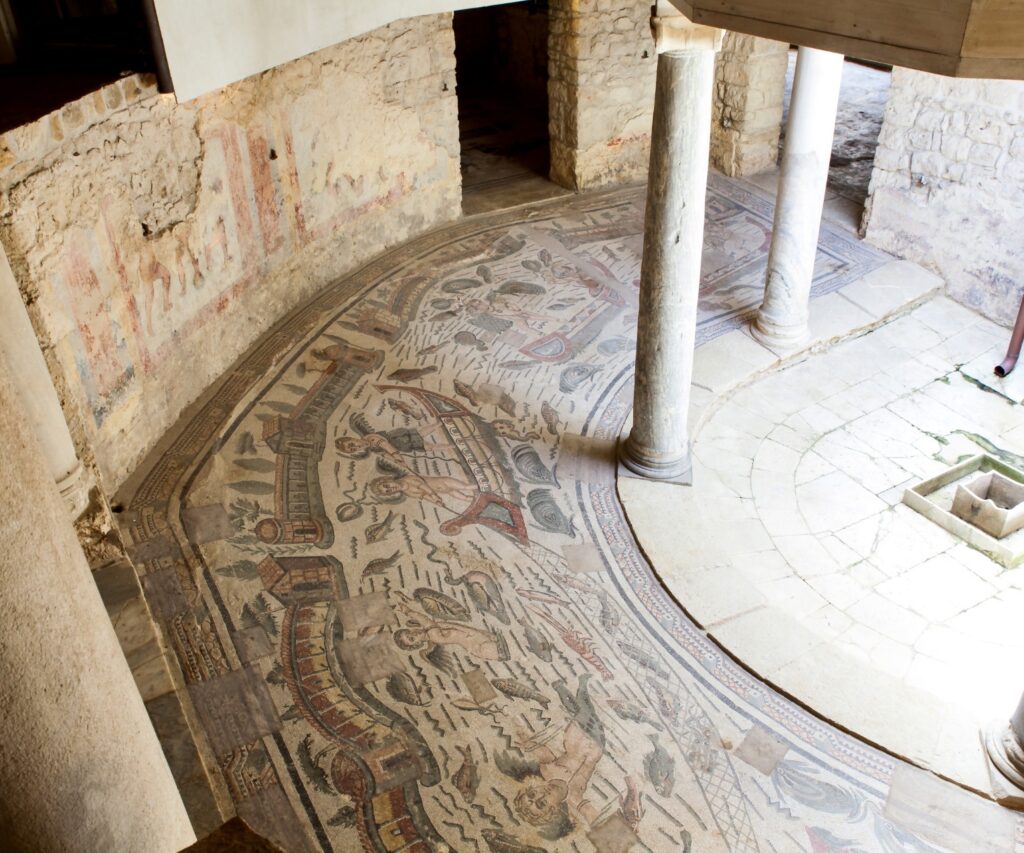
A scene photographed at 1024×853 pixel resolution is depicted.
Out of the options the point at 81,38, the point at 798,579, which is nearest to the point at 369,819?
the point at 798,579

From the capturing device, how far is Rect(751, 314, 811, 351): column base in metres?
7.03

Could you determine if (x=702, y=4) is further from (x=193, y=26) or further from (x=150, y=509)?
(x=150, y=509)

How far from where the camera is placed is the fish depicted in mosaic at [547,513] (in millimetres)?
5094

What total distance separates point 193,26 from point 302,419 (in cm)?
234

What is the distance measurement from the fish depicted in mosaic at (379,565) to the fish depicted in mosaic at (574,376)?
2065mm

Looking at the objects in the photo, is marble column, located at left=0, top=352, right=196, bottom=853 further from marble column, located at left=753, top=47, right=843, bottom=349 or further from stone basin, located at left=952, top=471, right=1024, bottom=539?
marble column, located at left=753, top=47, right=843, bottom=349

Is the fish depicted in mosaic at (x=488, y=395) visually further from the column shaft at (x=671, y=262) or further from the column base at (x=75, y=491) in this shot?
the column base at (x=75, y=491)

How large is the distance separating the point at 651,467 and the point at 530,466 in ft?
2.48

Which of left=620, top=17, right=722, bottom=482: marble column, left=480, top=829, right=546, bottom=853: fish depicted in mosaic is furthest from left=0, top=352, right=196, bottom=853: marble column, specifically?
left=620, top=17, right=722, bottom=482: marble column

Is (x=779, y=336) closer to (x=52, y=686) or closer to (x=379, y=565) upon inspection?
(x=379, y=565)

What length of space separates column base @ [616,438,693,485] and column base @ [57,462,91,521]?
10.2 feet

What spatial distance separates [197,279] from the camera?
231 inches

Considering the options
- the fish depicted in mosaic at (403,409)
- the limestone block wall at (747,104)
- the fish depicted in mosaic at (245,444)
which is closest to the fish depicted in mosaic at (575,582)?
the fish depicted in mosaic at (403,409)

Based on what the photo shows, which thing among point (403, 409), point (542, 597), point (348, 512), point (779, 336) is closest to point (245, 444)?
point (348, 512)
